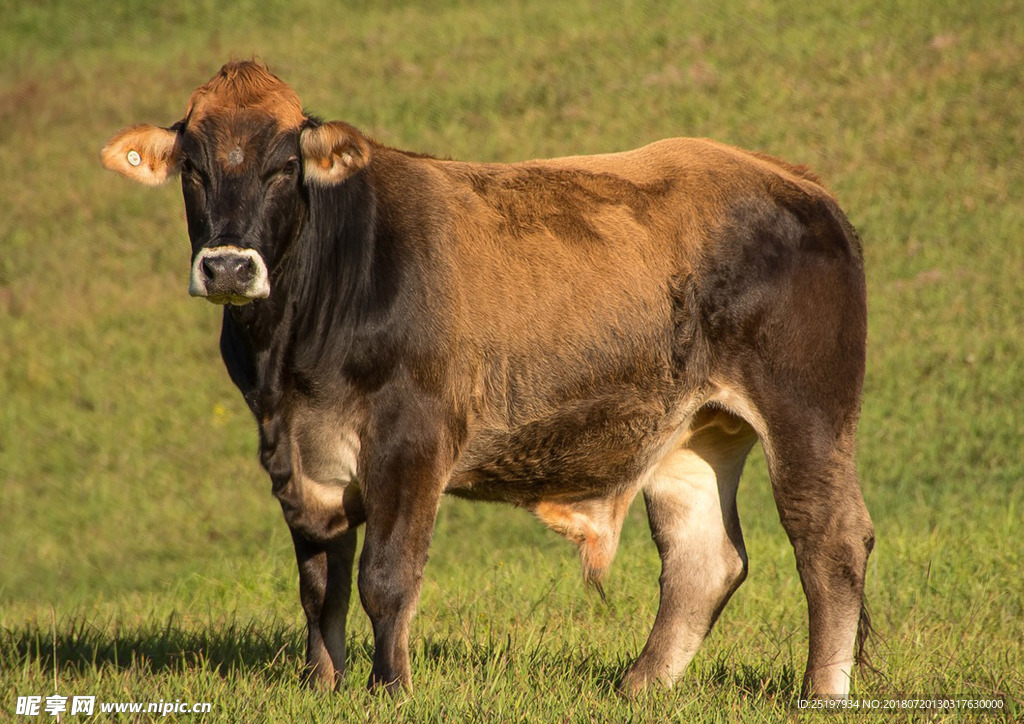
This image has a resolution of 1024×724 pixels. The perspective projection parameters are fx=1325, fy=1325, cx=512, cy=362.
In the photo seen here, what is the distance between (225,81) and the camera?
560 centimetres

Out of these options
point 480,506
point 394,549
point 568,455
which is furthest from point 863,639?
point 480,506

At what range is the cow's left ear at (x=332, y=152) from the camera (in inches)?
216

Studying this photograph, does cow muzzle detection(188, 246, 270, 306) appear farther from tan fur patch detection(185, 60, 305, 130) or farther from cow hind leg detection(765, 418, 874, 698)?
cow hind leg detection(765, 418, 874, 698)

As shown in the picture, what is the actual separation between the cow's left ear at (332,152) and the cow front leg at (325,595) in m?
1.57

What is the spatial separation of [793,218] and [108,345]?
1122cm

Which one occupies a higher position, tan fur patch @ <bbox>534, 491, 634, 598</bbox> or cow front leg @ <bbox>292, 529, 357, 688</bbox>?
tan fur patch @ <bbox>534, 491, 634, 598</bbox>

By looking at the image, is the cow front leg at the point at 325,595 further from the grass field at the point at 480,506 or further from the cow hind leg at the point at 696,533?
the cow hind leg at the point at 696,533

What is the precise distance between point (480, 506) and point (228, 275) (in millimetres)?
7593

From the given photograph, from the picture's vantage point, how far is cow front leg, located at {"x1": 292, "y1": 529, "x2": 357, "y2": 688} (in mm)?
5902

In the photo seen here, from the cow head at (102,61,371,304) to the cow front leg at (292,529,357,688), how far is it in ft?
4.13

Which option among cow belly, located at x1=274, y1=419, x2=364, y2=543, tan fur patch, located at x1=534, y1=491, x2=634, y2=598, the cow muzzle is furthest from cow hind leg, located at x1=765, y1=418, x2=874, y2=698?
the cow muzzle

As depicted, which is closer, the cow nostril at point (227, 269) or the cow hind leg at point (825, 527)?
the cow nostril at point (227, 269)

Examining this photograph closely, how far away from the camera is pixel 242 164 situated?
17.5 feet

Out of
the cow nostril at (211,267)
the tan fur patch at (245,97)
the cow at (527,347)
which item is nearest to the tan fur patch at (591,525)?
the cow at (527,347)
